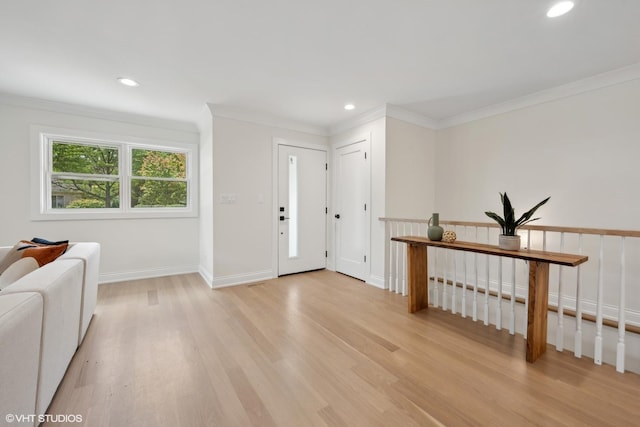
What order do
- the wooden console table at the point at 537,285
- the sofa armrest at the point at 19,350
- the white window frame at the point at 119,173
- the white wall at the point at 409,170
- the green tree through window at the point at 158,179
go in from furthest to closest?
1. the green tree through window at the point at 158,179
2. the white wall at the point at 409,170
3. the white window frame at the point at 119,173
4. the wooden console table at the point at 537,285
5. the sofa armrest at the point at 19,350

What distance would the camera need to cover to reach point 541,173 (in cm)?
315

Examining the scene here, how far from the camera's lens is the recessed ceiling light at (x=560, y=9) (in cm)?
172

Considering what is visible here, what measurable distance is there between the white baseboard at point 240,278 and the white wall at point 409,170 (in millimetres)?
2013

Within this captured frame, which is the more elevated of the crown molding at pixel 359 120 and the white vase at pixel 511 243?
the crown molding at pixel 359 120

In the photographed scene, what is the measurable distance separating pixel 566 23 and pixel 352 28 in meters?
1.57

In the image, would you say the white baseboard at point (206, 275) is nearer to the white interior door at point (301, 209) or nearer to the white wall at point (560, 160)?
the white interior door at point (301, 209)

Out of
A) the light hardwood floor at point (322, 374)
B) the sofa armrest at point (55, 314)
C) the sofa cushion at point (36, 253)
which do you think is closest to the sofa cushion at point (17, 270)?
the sofa cushion at point (36, 253)

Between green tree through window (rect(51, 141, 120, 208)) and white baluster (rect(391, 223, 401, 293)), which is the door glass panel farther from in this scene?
green tree through window (rect(51, 141, 120, 208))

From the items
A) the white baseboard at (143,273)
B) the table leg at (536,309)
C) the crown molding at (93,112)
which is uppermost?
the crown molding at (93,112)

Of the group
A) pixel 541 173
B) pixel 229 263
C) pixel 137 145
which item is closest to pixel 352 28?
pixel 541 173

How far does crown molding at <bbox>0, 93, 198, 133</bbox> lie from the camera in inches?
127

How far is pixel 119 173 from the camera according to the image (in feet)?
12.7

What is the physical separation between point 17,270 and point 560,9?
4.17 meters

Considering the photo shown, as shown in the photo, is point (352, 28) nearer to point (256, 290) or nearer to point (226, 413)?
point (226, 413)
